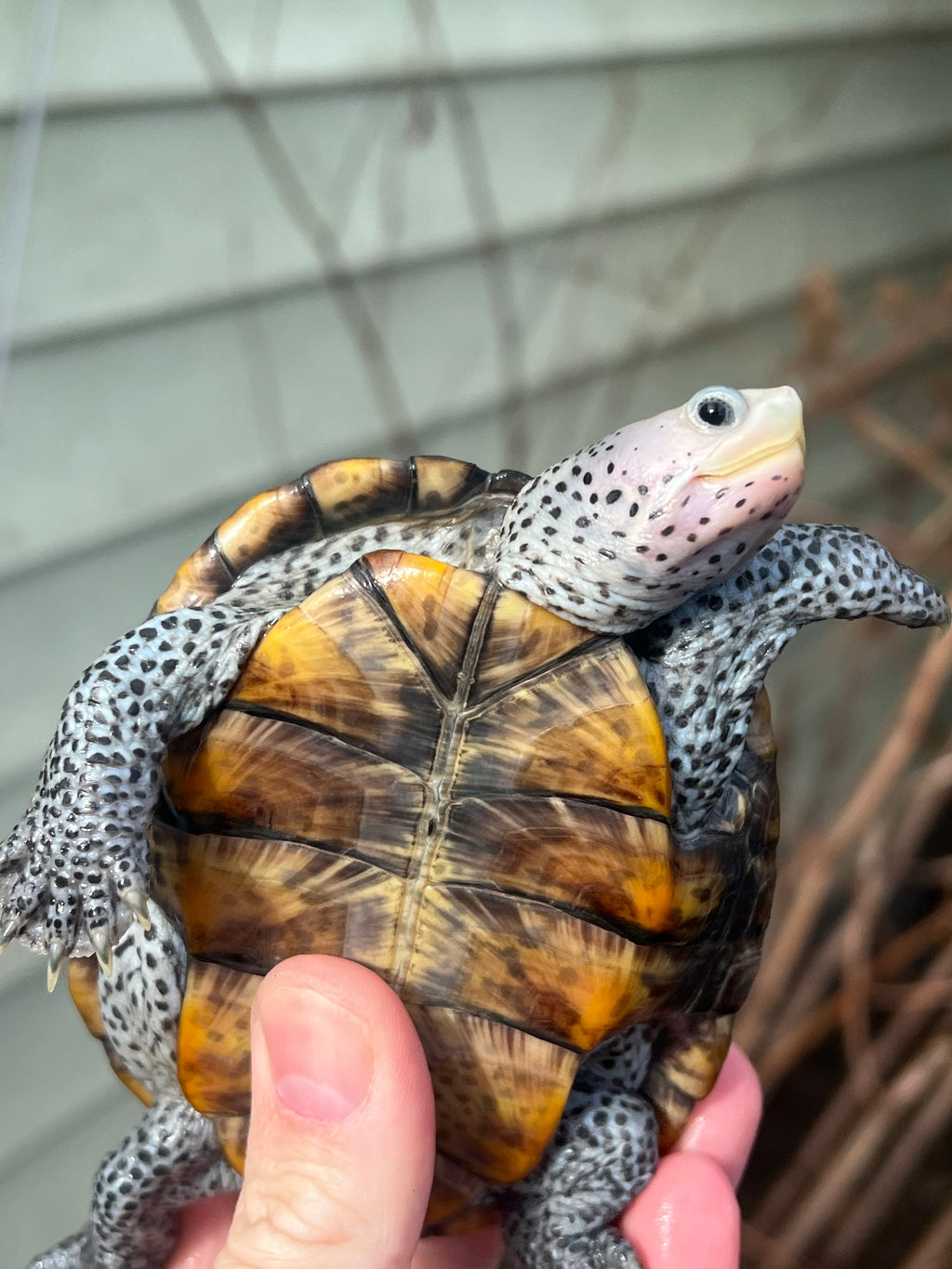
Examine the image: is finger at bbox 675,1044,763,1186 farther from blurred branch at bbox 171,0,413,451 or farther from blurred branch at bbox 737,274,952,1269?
blurred branch at bbox 171,0,413,451

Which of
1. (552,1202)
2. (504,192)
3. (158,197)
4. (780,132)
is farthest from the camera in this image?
(780,132)

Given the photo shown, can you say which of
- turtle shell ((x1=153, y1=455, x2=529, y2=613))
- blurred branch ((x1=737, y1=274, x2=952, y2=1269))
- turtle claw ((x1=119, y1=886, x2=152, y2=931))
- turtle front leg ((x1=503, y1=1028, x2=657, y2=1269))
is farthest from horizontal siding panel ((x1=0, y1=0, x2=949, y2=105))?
turtle front leg ((x1=503, y1=1028, x2=657, y2=1269))

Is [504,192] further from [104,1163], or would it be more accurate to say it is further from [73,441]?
[104,1163]

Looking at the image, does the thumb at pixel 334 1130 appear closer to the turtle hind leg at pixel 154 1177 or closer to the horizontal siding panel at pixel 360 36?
the turtle hind leg at pixel 154 1177

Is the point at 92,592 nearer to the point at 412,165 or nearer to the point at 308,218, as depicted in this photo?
the point at 308,218

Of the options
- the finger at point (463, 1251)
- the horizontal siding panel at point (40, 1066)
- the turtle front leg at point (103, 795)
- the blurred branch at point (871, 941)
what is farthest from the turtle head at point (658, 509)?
the horizontal siding panel at point (40, 1066)

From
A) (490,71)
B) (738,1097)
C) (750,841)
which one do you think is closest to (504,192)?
(490,71)
